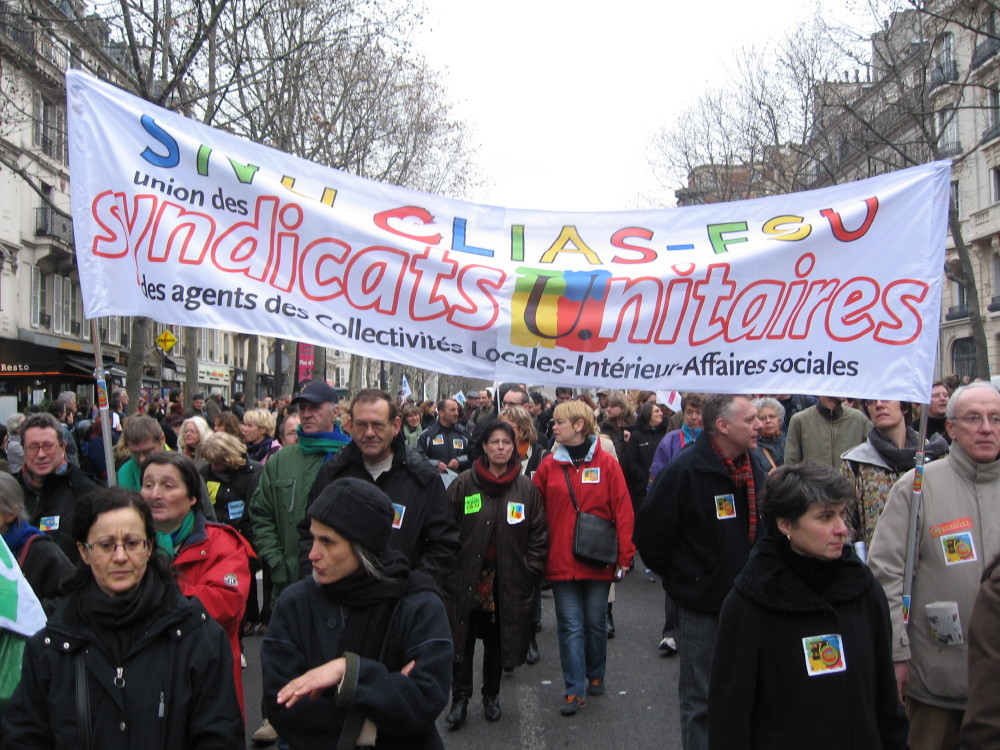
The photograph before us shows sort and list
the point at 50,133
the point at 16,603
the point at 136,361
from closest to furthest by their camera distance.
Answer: the point at 16,603 < the point at 136,361 < the point at 50,133

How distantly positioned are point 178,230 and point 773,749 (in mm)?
3123

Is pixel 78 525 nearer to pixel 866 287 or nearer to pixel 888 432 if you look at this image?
pixel 866 287

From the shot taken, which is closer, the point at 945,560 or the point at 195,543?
the point at 945,560

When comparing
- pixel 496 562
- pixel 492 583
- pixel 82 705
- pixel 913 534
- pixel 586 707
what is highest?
pixel 913 534

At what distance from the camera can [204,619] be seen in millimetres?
2744

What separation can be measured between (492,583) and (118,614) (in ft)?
10.4

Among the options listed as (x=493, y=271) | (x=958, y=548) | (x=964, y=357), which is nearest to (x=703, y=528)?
(x=958, y=548)

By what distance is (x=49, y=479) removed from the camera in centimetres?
451

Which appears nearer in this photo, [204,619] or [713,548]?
[204,619]

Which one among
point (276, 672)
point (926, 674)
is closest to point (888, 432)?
point (926, 674)

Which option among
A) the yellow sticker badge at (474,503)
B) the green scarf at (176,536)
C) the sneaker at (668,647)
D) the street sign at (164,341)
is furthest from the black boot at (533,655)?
the street sign at (164,341)

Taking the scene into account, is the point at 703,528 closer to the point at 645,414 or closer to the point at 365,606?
the point at 365,606

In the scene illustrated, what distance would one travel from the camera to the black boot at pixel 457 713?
17.2 ft

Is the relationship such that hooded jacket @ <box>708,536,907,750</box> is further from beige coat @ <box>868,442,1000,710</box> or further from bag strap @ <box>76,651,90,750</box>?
bag strap @ <box>76,651,90,750</box>
